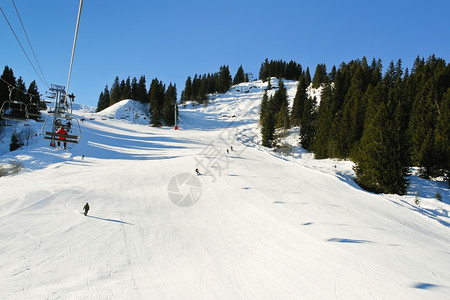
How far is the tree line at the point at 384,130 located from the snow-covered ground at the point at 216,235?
3.27m

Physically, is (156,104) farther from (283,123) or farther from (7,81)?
(283,123)

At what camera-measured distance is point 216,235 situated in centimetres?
1703

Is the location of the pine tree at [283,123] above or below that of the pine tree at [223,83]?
below

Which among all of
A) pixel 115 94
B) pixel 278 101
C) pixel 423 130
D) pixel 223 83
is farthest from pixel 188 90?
pixel 423 130

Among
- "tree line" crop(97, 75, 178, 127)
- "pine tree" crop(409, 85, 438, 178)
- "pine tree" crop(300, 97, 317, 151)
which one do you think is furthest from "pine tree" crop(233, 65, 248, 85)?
"pine tree" crop(409, 85, 438, 178)

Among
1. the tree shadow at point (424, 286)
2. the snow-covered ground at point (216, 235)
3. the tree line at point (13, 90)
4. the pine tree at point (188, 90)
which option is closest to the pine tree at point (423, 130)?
the snow-covered ground at point (216, 235)

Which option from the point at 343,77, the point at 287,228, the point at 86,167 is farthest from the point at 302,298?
the point at 343,77

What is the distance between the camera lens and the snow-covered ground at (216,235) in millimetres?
11047

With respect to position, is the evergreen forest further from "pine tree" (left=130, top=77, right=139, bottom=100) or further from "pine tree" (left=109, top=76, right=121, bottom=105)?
"pine tree" (left=109, top=76, right=121, bottom=105)

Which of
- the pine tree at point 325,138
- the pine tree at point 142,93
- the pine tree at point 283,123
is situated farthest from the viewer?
the pine tree at point 142,93

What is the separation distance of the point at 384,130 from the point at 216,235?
21.9 m

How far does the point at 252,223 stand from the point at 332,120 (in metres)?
38.0

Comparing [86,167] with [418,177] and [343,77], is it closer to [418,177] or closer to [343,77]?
[418,177]

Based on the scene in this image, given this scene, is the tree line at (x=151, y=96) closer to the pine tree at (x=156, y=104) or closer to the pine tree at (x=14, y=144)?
the pine tree at (x=156, y=104)
